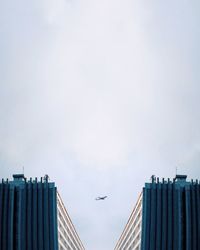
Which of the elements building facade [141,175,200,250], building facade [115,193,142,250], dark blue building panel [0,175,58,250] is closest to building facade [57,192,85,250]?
dark blue building panel [0,175,58,250]

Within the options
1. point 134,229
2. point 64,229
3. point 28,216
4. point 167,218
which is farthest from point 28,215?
point 134,229

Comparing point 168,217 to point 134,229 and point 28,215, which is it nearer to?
point 28,215

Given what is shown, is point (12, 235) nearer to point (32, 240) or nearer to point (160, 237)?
point (32, 240)

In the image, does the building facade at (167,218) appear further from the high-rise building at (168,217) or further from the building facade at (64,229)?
the building facade at (64,229)

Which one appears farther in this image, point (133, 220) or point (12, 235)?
point (133, 220)

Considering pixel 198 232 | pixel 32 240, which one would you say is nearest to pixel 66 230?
pixel 32 240

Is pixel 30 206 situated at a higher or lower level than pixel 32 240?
higher
